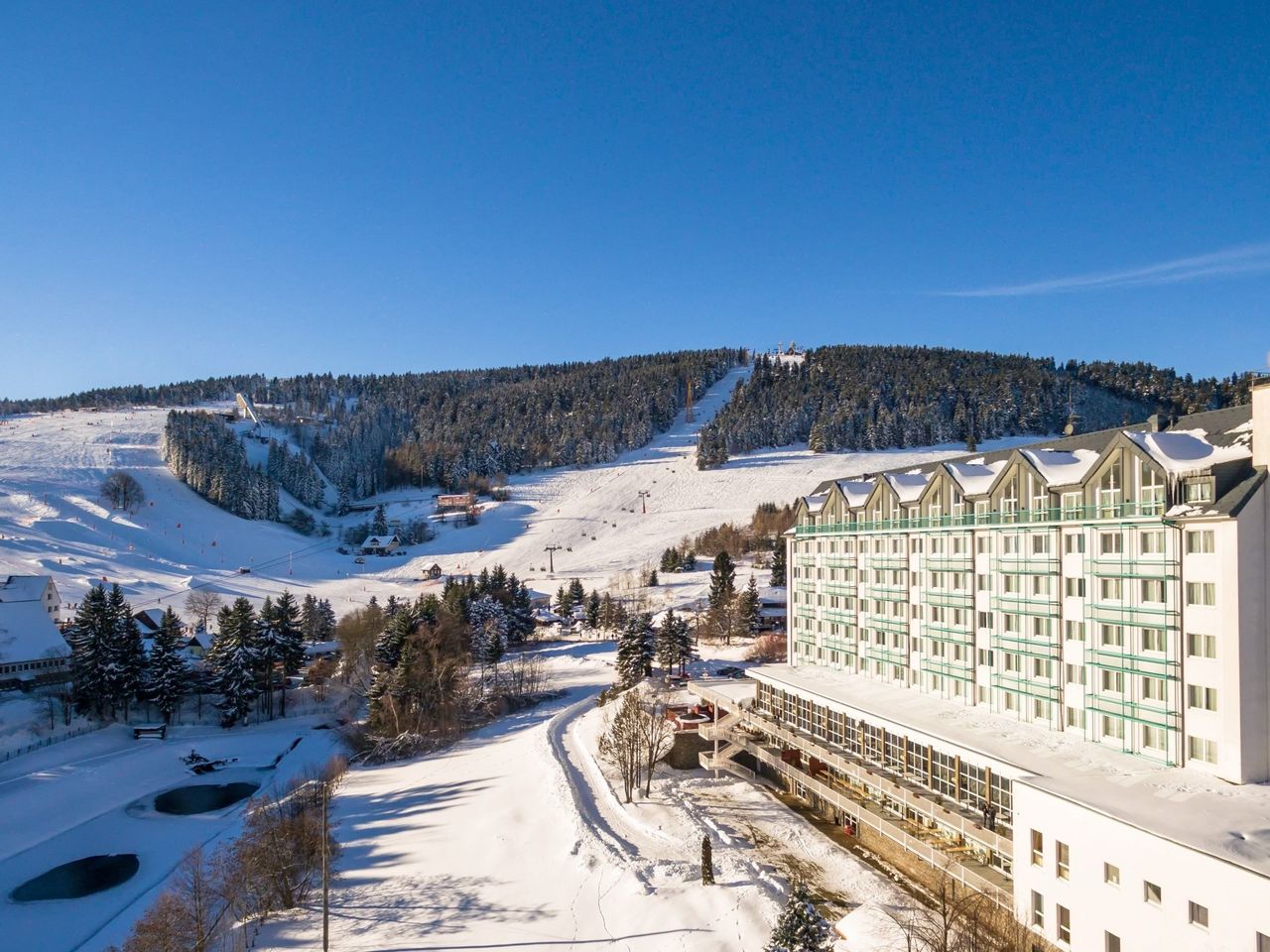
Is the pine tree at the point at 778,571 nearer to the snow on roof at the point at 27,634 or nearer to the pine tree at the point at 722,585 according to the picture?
the pine tree at the point at 722,585

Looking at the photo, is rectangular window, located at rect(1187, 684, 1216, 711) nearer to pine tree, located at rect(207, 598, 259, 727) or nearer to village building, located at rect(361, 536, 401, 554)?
pine tree, located at rect(207, 598, 259, 727)

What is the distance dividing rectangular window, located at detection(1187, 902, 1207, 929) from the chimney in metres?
12.3

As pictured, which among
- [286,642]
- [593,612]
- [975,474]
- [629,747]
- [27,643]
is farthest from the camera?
[593,612]

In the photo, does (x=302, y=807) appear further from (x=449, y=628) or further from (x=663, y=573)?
(x=663, y=573)

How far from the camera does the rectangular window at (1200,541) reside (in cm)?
2224

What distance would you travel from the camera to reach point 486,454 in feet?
620

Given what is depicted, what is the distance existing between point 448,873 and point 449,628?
36536 mm

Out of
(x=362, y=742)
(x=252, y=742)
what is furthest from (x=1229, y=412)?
(x=252, y=742)

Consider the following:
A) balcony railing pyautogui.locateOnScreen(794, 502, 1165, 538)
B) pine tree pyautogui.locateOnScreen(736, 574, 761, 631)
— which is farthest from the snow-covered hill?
balcony railing pyautogui.locateOnScreen(794, 502, 1165, 538)

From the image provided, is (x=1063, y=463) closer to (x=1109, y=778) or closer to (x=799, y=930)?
(x=1109, y=778)

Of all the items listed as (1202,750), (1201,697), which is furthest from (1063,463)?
(1202,750)

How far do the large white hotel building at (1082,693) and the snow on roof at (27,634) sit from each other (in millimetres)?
64567

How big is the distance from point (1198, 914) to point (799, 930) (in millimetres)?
8936

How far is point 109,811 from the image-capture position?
44812 mm
